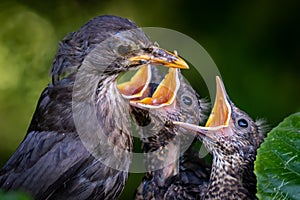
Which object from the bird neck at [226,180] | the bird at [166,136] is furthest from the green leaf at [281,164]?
the bird at [166,136]

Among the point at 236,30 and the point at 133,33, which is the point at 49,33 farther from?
the point at 133,33

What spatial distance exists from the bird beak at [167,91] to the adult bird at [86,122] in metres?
0.40

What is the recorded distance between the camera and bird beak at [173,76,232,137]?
349 centimetres

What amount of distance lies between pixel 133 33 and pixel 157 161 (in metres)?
0.75

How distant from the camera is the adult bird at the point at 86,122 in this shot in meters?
3.19

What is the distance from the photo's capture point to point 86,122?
3260 mm

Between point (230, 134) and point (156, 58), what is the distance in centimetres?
56

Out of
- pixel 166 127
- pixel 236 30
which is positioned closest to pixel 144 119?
pixel 166 127

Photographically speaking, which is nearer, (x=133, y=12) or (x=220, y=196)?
(x=220, y=196)

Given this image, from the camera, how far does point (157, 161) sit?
12.0ft

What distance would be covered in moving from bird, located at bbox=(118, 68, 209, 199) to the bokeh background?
3.20ft

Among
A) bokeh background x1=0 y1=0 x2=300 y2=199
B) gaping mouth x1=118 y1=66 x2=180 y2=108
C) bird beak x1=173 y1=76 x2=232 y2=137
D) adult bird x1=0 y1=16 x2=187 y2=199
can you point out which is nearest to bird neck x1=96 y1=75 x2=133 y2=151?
adult bird x1=0 y1=16 x2=187 y2=199

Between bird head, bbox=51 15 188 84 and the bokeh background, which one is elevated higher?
bird head, bbox=51 15 188 84

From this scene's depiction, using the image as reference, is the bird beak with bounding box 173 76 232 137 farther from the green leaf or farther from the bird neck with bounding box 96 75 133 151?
the green leaf
